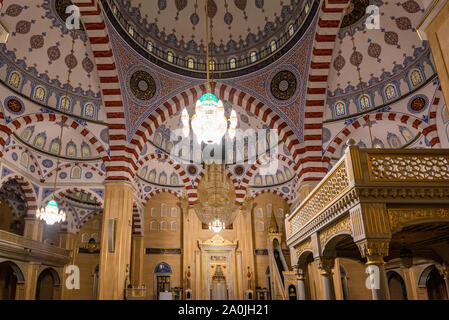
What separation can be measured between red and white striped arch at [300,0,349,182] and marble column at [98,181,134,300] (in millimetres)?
5327

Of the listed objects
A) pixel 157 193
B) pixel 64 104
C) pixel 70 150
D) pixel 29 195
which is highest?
pixel 64 104

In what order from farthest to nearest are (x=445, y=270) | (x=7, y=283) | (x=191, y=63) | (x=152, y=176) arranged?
(x=152, y=176)
(x=7, y=283)
(x=191, y=63)
(x=445, y=270)

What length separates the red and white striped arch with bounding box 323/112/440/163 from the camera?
9.65m

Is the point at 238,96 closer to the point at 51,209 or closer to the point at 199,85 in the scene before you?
the point at 199,85

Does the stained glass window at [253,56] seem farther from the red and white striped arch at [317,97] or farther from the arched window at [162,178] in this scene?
the arched window at [162,178]

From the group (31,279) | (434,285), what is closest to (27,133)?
(31,279)

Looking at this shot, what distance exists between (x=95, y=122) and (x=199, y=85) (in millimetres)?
3756

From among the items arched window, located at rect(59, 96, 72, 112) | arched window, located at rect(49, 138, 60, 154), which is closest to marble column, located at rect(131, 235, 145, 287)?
arched window, located at rect(49, 138, 60, 154)

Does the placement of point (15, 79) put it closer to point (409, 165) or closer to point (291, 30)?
point (291, 30)

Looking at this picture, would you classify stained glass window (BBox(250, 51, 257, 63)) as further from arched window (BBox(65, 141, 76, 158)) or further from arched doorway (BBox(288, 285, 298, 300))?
arched doorway (BBox(288, 285, 298, 300))

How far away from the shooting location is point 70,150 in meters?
13.3

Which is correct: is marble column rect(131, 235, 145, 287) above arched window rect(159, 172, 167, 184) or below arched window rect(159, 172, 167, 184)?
below

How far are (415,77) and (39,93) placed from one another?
11.4m
